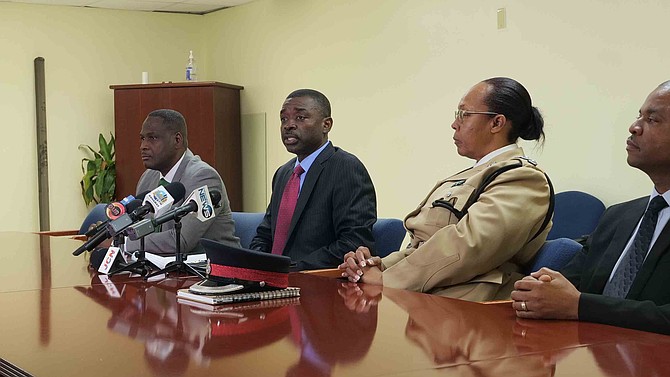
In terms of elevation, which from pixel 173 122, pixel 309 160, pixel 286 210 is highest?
pixel 173 122

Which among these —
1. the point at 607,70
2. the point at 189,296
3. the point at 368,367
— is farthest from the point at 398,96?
the point at 368,367

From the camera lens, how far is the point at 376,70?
7.43m

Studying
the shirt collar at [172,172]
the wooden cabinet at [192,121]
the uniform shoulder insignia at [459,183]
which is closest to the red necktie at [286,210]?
the shirt collar at [172,172]

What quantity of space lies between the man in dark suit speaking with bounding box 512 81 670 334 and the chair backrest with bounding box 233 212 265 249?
223cm

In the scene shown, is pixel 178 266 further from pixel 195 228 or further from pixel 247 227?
pixel 247 227

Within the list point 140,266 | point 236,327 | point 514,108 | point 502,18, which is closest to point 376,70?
point 502,18

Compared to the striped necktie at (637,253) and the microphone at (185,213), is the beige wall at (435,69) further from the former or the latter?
the microphone at (185,213)

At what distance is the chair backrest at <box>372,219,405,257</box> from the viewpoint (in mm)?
3975

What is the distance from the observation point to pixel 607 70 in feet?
18.2

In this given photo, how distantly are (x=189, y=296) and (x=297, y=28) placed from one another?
5.94 m

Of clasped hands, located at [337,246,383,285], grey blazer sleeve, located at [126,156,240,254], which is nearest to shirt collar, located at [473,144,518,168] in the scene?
clasped hands, located at [337,246,383,285]

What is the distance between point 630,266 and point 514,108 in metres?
0.90

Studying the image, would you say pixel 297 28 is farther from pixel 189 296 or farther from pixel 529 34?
pixel 189 296

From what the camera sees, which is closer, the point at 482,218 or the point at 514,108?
the point at 482,218
